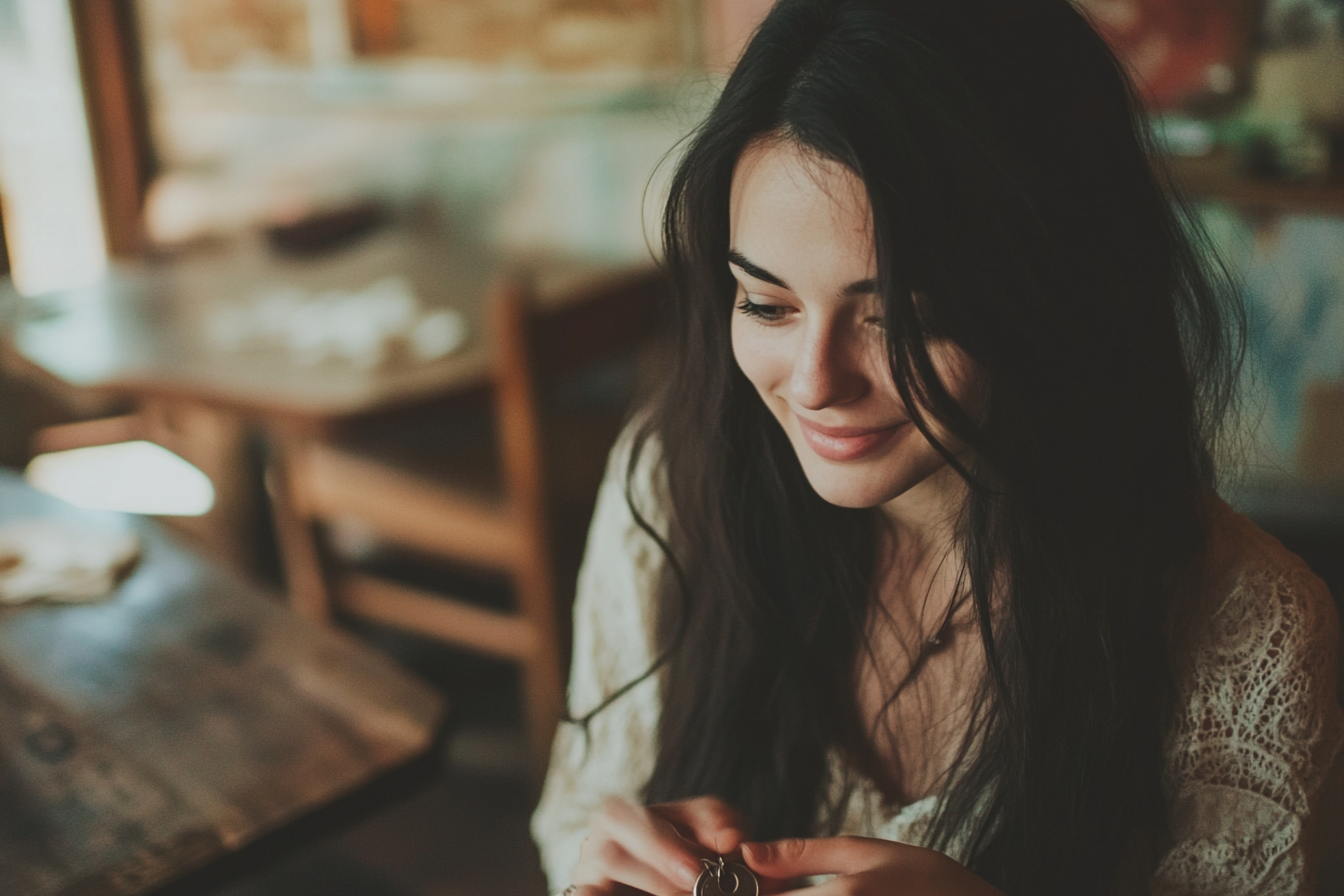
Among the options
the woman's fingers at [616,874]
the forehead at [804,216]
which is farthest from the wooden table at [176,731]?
the forehead at [804,216]

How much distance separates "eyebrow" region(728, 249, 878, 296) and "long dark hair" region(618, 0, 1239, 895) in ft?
0.09

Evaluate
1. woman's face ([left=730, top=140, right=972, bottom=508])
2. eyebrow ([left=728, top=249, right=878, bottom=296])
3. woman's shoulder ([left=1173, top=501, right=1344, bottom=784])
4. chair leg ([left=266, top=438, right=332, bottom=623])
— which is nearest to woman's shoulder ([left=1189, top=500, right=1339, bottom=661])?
woman's shoulder ([left=1173, top=501, right=1344, bottom=784])

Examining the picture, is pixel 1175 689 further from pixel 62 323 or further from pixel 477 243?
pixel 477 243

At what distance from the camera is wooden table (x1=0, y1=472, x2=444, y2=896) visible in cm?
100

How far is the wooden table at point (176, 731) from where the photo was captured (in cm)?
100

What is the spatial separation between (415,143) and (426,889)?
2.26 metres

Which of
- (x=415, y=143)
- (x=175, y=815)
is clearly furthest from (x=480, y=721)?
(x=415, y=143)

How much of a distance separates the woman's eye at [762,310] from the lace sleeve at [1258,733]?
432 mm

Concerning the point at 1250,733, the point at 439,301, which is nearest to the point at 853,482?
the point at 1250,733

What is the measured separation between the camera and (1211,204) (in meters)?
2.34

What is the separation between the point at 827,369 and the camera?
808 millimetres

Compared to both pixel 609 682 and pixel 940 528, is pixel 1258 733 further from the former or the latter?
pixel 609 682

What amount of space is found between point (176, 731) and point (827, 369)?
0.79 meters

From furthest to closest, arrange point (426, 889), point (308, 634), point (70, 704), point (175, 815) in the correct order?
1. point (426, 889)
2. point (308, 634)
3. point (70, 704)
4. point (175, 815)
